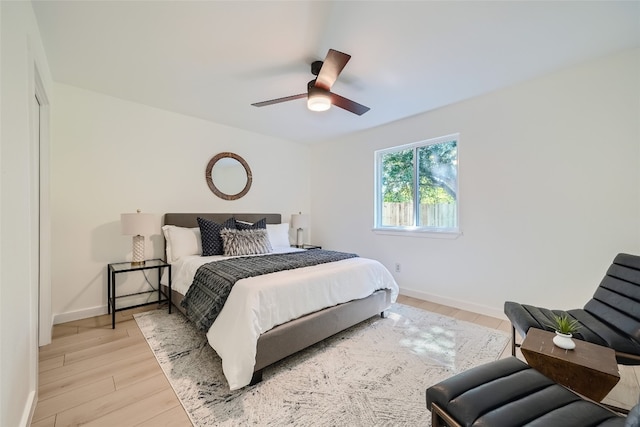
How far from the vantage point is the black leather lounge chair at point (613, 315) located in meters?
1.60

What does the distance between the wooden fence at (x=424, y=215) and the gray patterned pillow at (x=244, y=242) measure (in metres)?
1.92

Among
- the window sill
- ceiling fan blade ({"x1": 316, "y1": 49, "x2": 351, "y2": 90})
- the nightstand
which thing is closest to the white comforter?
the nightstand

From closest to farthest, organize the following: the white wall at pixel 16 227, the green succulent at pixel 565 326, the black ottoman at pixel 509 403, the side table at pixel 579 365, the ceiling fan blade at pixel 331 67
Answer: the black ottoman at pixel 509 403, the white wall at pixel 16 227, the side table at pixel 579 365, the green succulent at pixel 565 326, the ceiling fan blade at pixel 331 67

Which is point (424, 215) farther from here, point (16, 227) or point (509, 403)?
point (16, 227)

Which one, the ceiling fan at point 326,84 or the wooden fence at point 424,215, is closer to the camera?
the ceiling fan at point 326,84

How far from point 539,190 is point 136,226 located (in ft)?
13.9

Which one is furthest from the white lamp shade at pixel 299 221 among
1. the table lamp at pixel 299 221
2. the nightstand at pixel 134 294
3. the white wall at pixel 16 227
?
the white wall at pixel 16 227

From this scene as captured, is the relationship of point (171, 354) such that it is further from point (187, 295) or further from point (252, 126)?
point (252, 126)

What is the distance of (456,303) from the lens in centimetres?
333

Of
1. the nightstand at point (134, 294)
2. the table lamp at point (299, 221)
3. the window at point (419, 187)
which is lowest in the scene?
the nightstand at point (134, 294)

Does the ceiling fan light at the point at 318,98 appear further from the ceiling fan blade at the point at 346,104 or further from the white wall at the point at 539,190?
the white wall at the point at 539,190

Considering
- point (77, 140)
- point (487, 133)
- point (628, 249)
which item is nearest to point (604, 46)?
point (487, 133)

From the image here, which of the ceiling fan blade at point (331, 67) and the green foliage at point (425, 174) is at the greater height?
the ceiling fan blade at point (331, 67)

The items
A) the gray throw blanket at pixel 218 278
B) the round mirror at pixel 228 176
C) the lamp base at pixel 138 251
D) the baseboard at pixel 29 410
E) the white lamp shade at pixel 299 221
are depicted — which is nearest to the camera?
the baseboard at pixel 29 410
